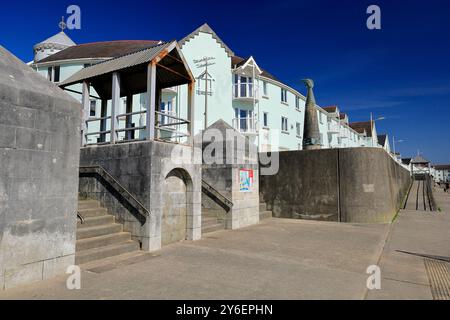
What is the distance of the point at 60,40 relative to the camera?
3178 cm

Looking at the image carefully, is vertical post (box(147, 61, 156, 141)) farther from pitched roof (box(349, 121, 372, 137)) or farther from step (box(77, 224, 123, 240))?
pitched roof (box(349, 121, 372, 137))

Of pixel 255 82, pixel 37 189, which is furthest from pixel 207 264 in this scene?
pixel 255 82

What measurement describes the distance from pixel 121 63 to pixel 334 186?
10.2m

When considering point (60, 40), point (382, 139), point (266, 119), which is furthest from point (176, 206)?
point (382, 139)

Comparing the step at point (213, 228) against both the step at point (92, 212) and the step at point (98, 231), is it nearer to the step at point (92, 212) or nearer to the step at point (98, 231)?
the step at point (98, 231)

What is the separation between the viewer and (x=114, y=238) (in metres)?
7.19

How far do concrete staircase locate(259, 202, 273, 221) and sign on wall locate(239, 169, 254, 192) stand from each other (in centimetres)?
216

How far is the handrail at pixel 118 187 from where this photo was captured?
747 cm

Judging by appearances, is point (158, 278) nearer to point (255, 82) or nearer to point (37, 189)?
point (37, 189)

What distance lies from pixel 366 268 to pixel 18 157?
6658 mm

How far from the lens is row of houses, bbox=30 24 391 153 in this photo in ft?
81.6

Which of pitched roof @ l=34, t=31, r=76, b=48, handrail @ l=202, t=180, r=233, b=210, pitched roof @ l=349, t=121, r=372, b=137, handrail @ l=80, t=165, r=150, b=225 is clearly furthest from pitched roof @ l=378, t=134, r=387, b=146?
handrail @ l=80, t=165, r=150, b=225

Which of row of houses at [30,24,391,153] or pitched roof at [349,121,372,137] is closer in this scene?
row of houses at [30,24,391,153]
